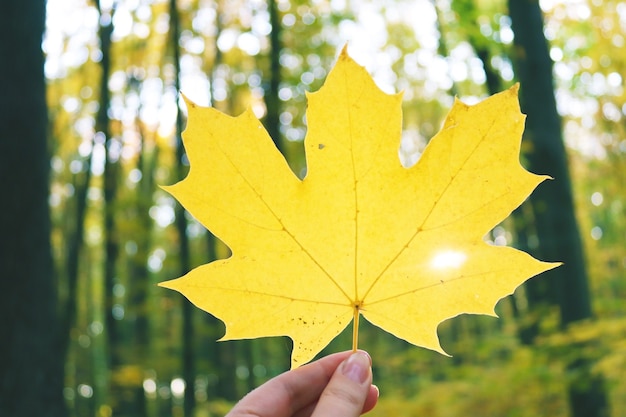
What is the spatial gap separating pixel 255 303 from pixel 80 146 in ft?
46.3

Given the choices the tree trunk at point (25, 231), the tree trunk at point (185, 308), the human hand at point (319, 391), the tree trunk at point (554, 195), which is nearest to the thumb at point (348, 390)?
the human hand at point (319, 391)

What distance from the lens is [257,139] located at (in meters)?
0.95

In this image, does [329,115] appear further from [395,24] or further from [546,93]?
[395,24]

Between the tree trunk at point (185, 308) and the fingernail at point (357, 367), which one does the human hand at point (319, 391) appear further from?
the tree trunk at point (185, 308)

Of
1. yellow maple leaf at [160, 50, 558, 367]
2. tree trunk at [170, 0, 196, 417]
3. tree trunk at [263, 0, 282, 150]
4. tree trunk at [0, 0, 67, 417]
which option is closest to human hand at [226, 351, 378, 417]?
yellow maple leaf at [160, 50, 558, 367]

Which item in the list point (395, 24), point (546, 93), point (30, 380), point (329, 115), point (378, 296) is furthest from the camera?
point (395, 24)

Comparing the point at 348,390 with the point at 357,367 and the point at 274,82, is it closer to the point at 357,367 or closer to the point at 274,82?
the point at 357,367

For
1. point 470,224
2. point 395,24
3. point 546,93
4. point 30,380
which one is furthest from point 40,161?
point 395,24

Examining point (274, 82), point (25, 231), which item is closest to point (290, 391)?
point (25, 231)

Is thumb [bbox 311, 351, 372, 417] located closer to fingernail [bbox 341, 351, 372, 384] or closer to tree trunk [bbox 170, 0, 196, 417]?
fingernail [bbox 341, 351, 372, 384]

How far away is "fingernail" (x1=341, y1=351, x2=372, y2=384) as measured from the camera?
1.12 meters

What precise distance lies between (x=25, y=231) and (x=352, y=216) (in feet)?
11.0

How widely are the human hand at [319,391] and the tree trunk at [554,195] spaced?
423 centimetres

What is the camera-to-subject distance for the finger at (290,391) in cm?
128
